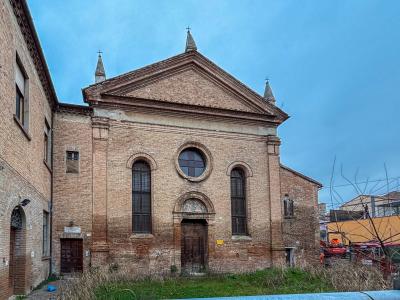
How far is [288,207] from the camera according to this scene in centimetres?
2516

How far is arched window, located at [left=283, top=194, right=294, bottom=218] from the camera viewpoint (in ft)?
82.4

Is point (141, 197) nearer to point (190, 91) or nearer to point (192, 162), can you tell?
point (192, 162)

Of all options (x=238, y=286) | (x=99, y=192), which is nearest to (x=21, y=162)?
(x=99, y=192)

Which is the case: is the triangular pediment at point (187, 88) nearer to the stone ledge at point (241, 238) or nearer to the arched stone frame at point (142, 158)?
the arched stone frame at point (142, 158)

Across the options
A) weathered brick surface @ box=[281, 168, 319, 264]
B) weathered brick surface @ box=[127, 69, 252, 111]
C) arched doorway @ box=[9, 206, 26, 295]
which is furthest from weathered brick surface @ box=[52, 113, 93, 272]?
weathered brick surface @ box=[281, 168, 319, 264]

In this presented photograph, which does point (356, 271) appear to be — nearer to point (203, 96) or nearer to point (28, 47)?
point (28, 47)

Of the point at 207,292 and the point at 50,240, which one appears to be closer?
the point at 207,292

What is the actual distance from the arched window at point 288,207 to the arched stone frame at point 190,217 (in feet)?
15.1

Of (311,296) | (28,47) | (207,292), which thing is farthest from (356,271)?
(28,47)

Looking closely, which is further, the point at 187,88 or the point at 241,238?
the point at 187,88

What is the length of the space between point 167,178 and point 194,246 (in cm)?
341

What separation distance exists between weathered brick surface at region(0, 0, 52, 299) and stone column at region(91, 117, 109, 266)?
2066mm

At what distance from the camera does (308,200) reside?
25625 mm

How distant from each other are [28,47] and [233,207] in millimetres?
12602
